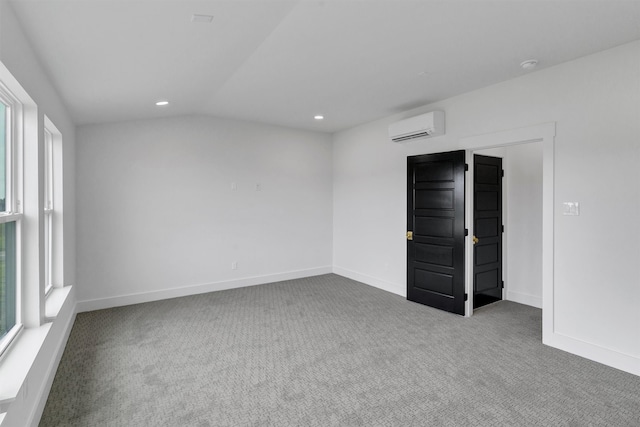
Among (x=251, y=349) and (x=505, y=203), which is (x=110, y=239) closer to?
(x=251, y=349)

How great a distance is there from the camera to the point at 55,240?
3516 mm

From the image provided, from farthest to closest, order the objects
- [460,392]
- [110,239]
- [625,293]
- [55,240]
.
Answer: [110,239] → [55,240] → [625,293] → [460,392]

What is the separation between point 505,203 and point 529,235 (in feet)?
1.82

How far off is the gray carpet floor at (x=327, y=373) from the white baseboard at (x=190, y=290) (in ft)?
1.13

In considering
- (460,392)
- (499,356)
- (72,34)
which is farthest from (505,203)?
(72,34)

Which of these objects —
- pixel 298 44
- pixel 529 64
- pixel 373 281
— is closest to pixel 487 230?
pixel 373 281

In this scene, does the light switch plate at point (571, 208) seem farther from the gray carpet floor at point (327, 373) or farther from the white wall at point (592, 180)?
the gray carpet floor at point (327, 373)

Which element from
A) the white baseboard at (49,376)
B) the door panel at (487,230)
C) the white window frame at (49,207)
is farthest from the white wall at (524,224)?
the white window frame at (49,207)

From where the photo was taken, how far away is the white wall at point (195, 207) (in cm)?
459

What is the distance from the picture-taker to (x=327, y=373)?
9.28ft

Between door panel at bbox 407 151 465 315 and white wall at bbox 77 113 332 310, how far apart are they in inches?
84.7

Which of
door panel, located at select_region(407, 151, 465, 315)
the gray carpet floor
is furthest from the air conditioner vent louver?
the gray carpet floor

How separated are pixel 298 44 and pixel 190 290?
12.8 ft

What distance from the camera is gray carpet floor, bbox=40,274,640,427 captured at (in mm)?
2285
